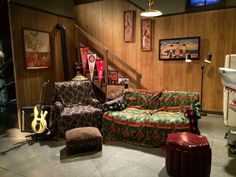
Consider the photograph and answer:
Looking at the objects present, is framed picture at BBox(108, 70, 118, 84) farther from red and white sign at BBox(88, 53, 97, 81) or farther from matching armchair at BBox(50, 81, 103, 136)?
matching armchair at BBox(50, 81, 103, 136)

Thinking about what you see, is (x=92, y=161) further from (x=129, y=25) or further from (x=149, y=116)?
(x=129, y=25)

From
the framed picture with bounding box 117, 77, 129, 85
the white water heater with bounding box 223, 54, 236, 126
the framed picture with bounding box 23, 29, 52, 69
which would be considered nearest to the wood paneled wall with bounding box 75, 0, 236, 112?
the framed picture with bounding box 117, 77, 129, 85

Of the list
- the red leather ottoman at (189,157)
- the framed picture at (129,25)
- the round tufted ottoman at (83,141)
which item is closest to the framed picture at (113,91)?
the framed picture at (129,25)

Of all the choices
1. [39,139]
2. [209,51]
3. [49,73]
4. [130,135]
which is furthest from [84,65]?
[209,51]

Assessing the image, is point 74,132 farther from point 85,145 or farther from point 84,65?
point 84,65

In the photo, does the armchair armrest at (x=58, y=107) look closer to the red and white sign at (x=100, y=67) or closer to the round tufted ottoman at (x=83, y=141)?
the round tufted ottoman at (x=83, y=141)

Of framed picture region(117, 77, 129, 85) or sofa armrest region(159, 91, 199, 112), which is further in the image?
framed picture region(117, 77, 129, 85)

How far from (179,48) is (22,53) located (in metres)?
3.61

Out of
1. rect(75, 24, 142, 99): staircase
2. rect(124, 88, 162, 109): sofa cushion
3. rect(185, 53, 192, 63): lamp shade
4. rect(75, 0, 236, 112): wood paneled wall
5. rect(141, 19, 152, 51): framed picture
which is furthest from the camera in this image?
rect(75, 24, 142, 99): staircase

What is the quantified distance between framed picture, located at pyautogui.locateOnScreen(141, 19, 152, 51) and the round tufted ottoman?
3.04 meters

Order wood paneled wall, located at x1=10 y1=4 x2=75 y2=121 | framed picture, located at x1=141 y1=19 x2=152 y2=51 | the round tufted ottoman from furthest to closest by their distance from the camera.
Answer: framed picture, located at x1=141 y1=19 x2=152 y2=51 < wood paneled wall, located at x1=10 y1=4 x2=75 y2=121 < the round tufted ottoman

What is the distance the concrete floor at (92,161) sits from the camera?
2.56 m

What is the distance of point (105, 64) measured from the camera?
17.2ft

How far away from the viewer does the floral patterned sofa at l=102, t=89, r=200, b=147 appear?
3066 mm
